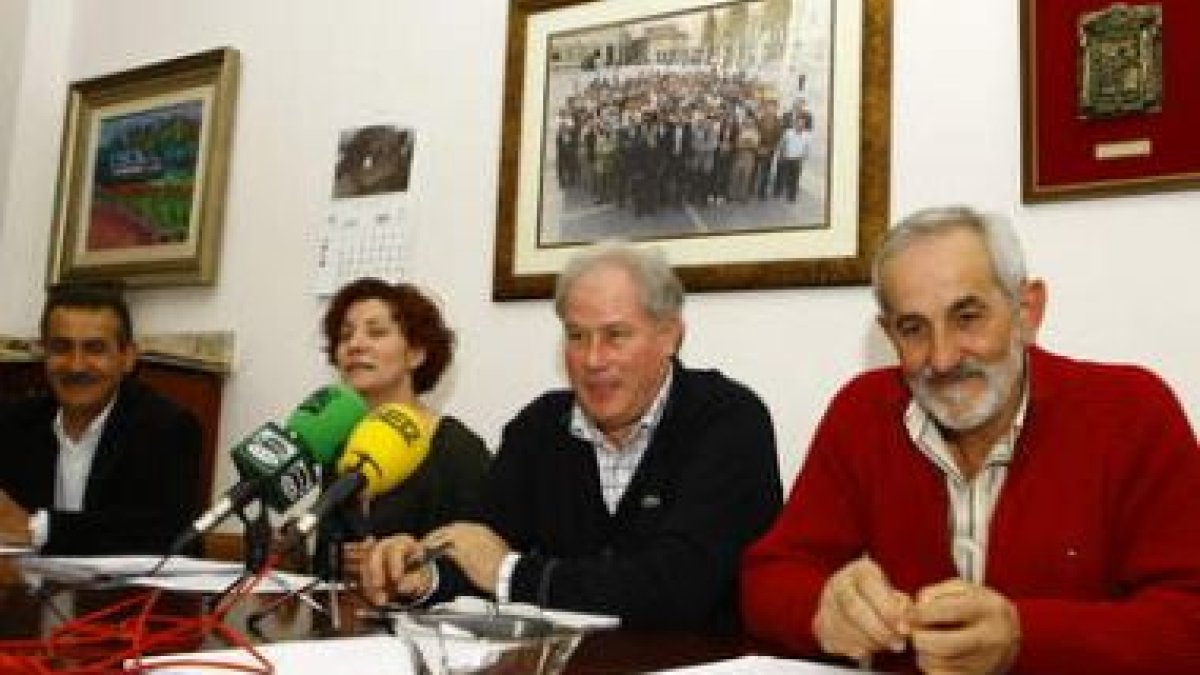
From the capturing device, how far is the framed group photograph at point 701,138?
2346 millimetres

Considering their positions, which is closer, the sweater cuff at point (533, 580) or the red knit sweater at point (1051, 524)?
the red knit sweater at point (1051, 524)

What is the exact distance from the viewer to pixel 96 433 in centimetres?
286

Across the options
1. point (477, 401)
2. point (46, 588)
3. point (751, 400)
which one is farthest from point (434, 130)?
point (46, 588)

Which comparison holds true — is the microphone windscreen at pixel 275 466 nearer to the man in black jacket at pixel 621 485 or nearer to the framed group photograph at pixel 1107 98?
the man in black jacket at pixel 621 485

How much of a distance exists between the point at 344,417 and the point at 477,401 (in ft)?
3.88

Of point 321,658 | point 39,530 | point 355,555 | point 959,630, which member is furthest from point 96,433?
point 959,630

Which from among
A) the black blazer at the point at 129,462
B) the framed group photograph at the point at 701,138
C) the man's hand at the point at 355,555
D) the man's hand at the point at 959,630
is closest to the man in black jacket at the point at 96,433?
the black blazer at the point at 129,462

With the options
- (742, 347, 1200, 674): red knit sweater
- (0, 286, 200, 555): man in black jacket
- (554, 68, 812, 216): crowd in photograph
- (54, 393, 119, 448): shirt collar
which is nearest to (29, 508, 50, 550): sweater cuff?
(0, 286, 200, 555): man in black jacket

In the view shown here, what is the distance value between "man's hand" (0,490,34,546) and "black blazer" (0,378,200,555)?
0.20 m

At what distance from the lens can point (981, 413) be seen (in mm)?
1563

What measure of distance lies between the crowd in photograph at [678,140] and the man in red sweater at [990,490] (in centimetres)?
82

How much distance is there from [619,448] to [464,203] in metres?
1.07

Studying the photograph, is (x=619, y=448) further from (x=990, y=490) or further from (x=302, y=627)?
(x=302, y=627)

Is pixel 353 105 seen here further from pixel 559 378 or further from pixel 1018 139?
pixel 1018 139
